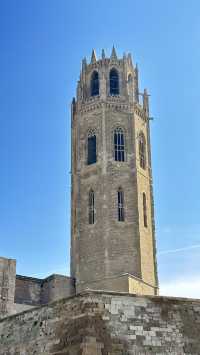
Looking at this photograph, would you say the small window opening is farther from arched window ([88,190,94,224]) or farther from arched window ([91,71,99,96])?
arched window ([91,71,99,96])

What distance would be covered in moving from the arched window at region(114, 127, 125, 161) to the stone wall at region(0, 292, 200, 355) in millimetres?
24838

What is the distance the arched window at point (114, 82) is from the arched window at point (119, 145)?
148 inches

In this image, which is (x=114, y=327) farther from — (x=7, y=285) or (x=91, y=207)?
(x=91, y=207)

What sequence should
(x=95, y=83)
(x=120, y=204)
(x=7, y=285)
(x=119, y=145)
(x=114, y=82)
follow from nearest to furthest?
(x=7, y=285) < (x=120, y=204) < (x=119, y=145) < (x=114, y=82) < (x=95, y=83)

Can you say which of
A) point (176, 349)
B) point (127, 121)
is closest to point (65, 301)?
point (176, 349)

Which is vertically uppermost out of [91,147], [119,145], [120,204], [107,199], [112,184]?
[91,147]

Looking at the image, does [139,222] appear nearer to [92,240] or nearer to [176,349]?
[92,240]

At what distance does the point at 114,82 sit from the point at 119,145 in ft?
20.1

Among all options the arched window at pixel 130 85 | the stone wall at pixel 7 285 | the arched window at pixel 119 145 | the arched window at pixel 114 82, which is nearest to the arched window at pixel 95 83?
the arched window at pixel 114 82

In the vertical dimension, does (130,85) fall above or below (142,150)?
above

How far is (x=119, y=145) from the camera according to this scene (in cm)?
4006

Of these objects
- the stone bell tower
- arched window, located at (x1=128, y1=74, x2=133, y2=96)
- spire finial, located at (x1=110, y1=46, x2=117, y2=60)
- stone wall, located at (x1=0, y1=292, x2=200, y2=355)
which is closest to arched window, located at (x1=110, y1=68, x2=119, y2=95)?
the stone bell tower

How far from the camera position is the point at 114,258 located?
35656 mm

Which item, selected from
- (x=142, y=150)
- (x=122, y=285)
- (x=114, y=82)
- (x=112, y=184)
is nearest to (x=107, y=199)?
(x=112, y=184)
